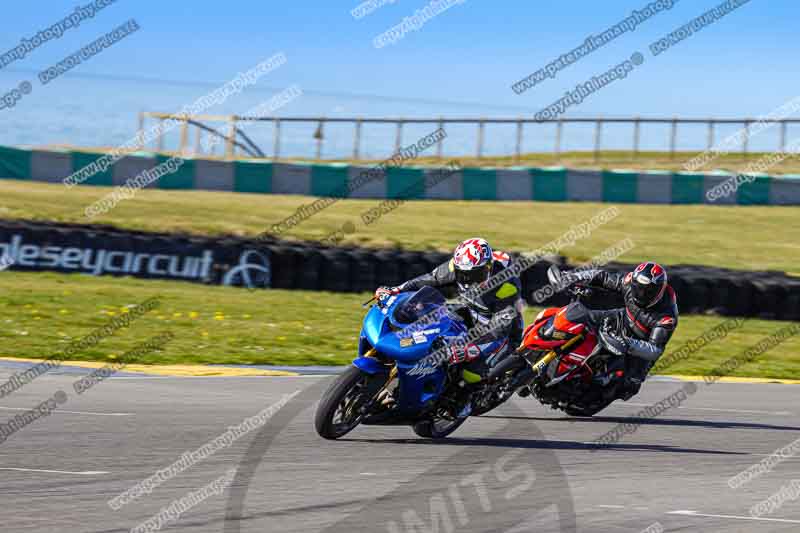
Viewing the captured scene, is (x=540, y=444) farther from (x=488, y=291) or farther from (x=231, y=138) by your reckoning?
(x=231, y=138)

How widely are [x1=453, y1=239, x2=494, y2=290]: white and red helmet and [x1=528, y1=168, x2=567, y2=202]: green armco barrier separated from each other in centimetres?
2532

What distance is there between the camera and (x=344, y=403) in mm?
9414

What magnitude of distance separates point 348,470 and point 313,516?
1425 millimetres

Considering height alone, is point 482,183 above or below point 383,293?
above

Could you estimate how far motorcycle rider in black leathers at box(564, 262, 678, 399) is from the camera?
479 inches

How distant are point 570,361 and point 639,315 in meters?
1.21

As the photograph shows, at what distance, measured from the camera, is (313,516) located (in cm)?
707

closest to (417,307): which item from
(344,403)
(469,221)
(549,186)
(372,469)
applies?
(344,403)

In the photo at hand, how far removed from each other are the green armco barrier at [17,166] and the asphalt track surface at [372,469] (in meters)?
22.8

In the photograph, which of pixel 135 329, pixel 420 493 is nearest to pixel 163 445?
pixel 420 493

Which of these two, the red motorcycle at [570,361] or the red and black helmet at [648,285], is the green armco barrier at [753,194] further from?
the red motorcycle at [570,361]

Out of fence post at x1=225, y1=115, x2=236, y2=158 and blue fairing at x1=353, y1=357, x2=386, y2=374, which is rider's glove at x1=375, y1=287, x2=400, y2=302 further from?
fence post at x1=225, y1=115, x2=236, y2=158

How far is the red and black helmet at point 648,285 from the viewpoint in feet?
40.6

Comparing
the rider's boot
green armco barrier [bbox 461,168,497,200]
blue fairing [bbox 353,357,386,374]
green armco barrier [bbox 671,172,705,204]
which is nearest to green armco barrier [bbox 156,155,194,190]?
green armco barrier [bbox 461,168,497,200]
